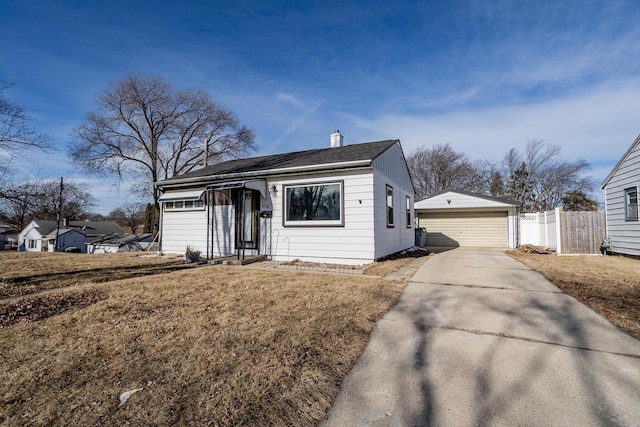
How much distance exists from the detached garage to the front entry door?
415 inches

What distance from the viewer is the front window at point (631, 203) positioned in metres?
9.41

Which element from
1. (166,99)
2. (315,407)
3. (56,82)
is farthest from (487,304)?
(166,99)

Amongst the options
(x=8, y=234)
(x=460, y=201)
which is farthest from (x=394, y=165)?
(x=8, y=234)

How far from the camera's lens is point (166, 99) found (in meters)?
24.4

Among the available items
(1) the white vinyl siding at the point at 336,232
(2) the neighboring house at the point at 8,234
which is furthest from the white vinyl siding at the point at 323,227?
(2) the neighboring house at the point at 8,234

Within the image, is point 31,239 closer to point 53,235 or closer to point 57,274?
point 53,235

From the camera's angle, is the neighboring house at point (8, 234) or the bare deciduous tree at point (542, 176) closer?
the bare deciduous tree at point (542, 176)

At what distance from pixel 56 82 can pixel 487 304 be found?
15567 millimetres

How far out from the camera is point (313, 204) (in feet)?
27.3

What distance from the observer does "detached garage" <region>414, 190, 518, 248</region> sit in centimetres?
1509

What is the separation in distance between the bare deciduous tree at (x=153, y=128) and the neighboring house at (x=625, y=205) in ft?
84.8

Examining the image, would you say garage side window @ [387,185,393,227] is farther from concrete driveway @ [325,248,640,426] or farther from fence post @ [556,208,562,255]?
fence post @ [556,208,562,255]

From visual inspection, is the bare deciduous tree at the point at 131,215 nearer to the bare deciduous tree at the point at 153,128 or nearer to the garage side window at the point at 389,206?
the bare deciduous tree at the point at 153,128

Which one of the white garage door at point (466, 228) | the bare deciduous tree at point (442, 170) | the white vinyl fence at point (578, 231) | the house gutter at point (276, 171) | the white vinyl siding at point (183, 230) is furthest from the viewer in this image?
the bare deciduous tree at point (442, 170)
